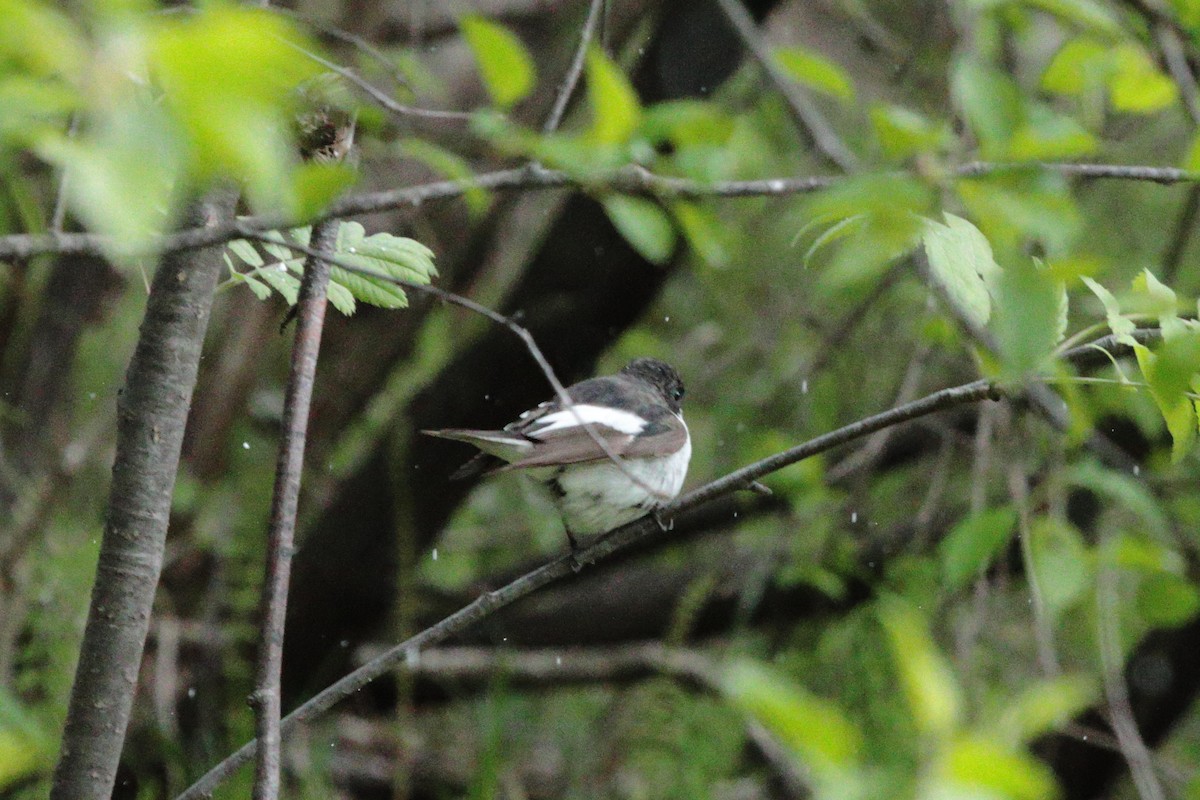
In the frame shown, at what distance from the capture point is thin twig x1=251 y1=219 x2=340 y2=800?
1727 mm

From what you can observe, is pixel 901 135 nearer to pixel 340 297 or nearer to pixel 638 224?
pixel 638 224

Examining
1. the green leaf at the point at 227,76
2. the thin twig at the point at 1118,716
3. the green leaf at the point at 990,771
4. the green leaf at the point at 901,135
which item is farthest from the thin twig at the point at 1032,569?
the green leaf at the point at 227,76

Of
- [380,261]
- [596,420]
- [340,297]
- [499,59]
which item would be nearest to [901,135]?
[499,59]

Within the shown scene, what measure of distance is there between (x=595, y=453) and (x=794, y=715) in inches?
88.5

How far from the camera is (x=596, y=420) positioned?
3.31m

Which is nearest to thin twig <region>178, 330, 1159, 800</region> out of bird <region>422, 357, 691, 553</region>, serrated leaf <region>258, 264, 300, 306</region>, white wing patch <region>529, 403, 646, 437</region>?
serrated leaf <region>258, 264, 300, 306</region>

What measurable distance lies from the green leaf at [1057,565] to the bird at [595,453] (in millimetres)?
981

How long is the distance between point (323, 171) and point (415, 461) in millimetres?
3807

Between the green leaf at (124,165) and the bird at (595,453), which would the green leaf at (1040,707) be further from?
the bird at (595,453)

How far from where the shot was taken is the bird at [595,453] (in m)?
3.04

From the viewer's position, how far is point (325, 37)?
4914 millimetres

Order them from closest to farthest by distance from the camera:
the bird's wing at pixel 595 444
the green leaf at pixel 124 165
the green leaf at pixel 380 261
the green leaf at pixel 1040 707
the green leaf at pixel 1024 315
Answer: the green leaf at pixel 124 165 < the green leaf at pixel 1040 707 < the green leaf at pixel 1024 315 < the green leaf at pixel 380 261 < the bird's wing at pixel 595 444

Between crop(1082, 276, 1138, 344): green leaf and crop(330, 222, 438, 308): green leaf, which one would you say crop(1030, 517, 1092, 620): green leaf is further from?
crop(330, 222, 438, 308): green leaf

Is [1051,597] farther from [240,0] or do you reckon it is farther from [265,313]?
[265,313]
